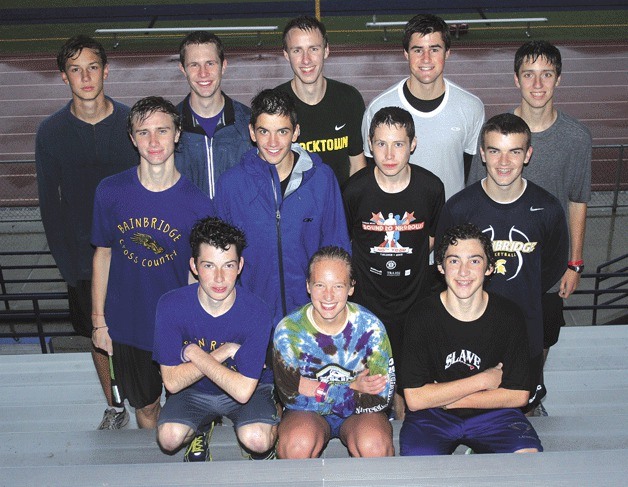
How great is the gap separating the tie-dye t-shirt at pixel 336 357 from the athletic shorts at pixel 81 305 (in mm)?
1350

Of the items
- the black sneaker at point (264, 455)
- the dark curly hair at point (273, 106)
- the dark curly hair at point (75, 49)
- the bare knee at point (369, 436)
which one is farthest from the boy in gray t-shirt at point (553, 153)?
the dark curly hair at point (75, 49)

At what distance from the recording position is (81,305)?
464 centimetres

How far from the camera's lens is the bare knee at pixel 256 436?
384 centimetres

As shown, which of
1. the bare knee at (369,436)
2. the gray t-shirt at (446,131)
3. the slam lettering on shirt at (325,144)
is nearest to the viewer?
the bare knee at (369,436)

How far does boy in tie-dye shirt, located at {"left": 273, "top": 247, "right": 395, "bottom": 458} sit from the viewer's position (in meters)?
3.72

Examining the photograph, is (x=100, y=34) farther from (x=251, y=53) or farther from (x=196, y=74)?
(x=196, y=74)

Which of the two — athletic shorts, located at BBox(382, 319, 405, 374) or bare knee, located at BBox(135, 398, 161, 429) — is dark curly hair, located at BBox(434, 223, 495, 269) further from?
bare knee, located at BBox(135, 398, 161, 429)

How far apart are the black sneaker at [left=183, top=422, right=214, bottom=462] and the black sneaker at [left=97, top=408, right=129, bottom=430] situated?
1017 millimetres

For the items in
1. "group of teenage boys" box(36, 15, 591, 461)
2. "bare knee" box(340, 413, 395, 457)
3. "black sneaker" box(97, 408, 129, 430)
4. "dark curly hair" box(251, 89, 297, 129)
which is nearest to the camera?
"bare knee" box(340, 413, 395, 457)

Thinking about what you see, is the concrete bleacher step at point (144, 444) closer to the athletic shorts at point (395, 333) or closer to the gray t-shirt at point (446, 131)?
the athletic shorts at point (395, 333)

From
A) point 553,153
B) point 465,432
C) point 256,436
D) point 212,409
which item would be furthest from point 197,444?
point 553,153

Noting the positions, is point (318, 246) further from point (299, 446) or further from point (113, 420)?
point (113, 420)

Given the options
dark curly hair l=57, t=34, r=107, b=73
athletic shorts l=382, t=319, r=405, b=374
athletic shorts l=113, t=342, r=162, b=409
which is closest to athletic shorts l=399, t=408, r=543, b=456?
athletic shorts l=382, t=319, r=405, b=374

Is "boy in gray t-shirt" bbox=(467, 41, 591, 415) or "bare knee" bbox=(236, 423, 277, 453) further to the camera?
"boy in gray t-shirt" bbox=(467, 41, 591, 415)
